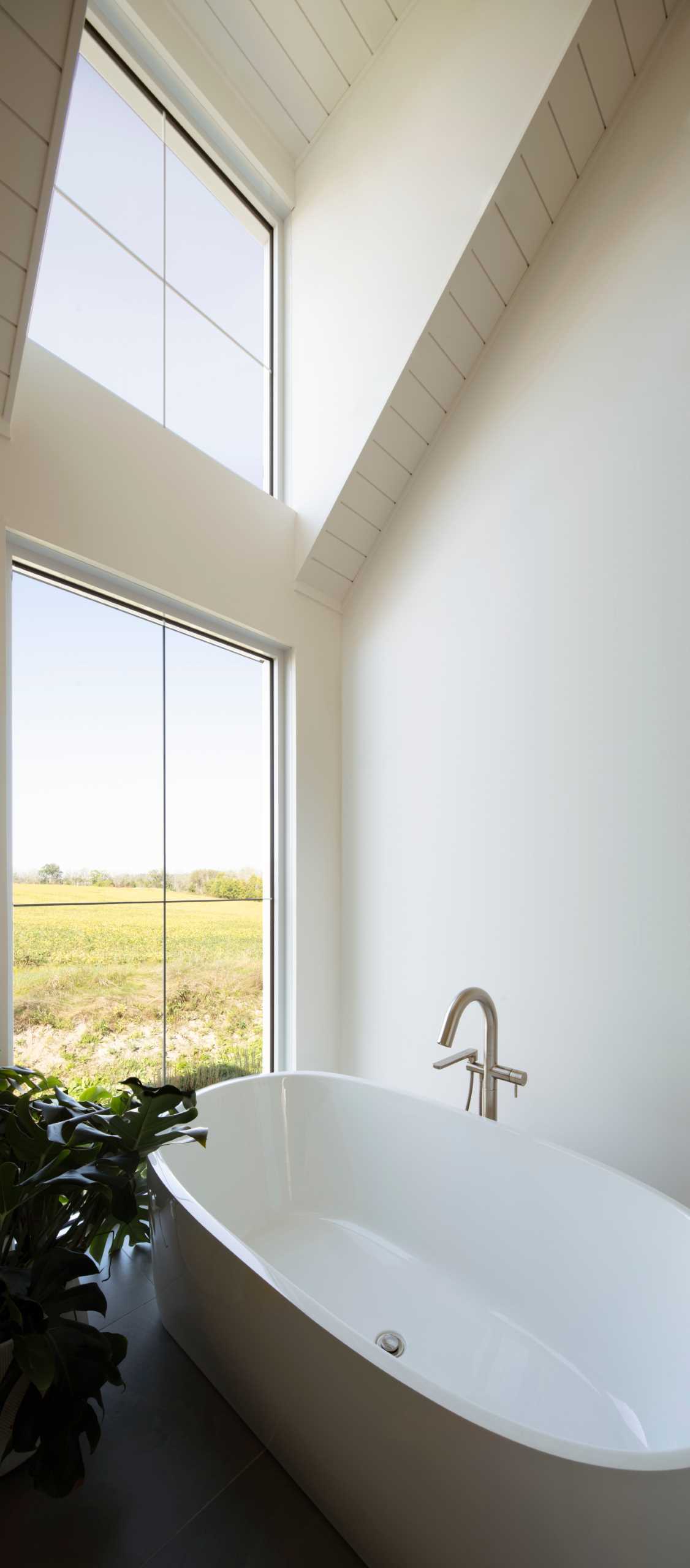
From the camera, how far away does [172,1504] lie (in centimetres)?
127

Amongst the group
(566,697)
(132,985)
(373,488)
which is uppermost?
(373,488)

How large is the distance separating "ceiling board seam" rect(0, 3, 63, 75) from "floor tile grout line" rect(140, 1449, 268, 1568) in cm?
251

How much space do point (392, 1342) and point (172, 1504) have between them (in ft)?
1.93

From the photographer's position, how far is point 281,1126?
7.50 feet

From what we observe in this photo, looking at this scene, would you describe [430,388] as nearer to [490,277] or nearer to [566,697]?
[490,277]

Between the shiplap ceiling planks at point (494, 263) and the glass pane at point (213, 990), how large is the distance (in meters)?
1.29

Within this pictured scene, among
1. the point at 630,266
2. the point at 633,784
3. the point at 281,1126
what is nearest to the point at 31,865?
the point at 281,1126

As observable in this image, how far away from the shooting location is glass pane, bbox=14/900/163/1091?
6.23ft

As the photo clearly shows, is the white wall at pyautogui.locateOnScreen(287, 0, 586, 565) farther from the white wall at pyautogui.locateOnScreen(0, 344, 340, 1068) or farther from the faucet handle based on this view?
the faucet handle

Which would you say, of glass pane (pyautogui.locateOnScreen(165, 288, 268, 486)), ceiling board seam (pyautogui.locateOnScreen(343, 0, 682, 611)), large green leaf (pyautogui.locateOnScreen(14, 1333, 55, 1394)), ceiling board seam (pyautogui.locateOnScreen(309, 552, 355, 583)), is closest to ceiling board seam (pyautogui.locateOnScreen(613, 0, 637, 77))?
ceiling board seam (pyautogui.locateOnScreen(343, 0, 682, 611))

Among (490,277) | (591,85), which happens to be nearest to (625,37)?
(591,85)

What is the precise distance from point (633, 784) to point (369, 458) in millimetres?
1429

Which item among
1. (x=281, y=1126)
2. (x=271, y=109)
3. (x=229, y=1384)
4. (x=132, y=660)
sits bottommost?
(x=229, y=1384)

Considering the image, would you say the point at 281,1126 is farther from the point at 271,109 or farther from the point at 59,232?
the point at 271,109
